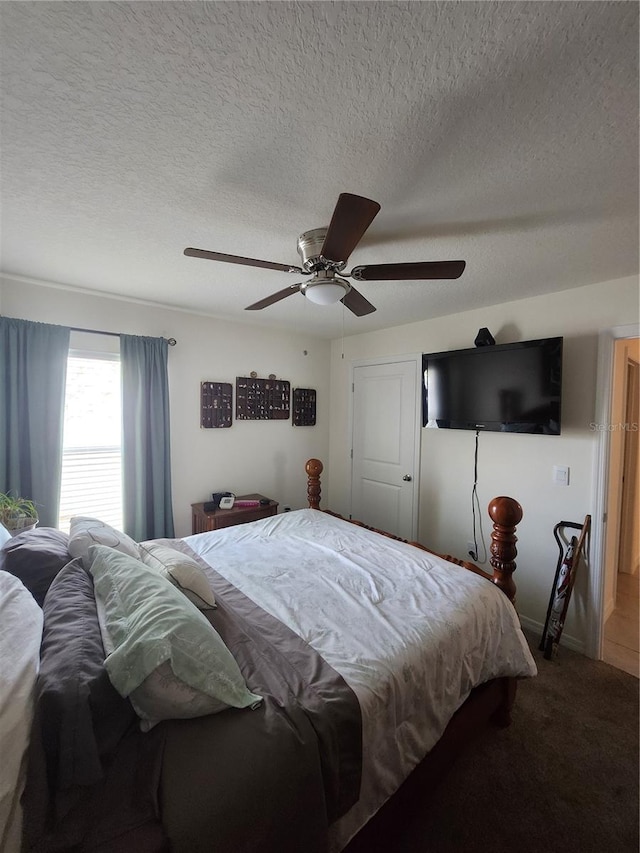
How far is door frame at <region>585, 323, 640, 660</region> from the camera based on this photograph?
2.29 m

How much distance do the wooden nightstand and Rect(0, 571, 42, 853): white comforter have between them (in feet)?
6.47

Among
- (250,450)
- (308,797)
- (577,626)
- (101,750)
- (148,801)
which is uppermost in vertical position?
(250,450)

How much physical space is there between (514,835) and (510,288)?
9.52ft

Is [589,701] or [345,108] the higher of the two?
[345,108]

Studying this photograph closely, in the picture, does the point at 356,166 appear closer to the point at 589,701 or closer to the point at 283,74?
the point at 283,74

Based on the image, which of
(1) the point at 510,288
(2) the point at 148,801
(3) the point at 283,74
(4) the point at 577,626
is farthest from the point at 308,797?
(1) the point at 510,288

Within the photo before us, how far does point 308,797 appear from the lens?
916 millimetres

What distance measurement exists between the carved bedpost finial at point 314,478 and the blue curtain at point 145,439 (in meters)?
1.23

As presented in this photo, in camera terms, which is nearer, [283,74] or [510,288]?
[283,74]

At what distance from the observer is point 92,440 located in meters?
2.79

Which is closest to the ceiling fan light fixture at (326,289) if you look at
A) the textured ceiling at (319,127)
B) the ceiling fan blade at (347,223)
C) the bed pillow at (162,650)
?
the ceiling fan blade at (347,223)

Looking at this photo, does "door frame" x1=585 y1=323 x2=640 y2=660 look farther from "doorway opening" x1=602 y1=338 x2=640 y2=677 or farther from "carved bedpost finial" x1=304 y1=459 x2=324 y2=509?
"carved bedpost finial" x1=304 y1=459 x2=324 y2=509

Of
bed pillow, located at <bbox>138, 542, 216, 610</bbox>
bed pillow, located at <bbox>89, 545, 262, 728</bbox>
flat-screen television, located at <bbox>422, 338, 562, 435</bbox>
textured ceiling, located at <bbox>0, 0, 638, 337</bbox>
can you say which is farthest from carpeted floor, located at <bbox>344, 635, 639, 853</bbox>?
textured ceiling, located at <bbox>0, 0, 638, 337</bbox>

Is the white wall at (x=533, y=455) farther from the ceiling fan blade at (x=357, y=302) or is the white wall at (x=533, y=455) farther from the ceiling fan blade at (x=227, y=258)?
the ceiling fan blade at (x=227, y=258)
